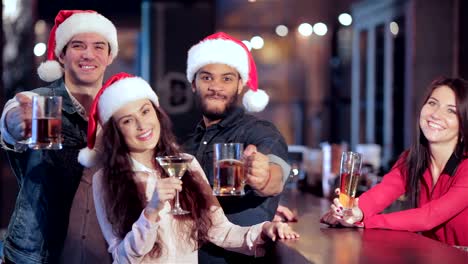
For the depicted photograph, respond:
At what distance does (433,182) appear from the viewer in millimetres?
3785

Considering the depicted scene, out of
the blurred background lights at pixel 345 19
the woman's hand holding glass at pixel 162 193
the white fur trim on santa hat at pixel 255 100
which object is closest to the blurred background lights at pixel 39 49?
the blurred background lights at pixel 345 19

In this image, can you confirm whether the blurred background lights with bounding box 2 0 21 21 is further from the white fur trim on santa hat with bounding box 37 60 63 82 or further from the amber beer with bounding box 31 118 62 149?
the amber beer with bounding box 31 118 62 149

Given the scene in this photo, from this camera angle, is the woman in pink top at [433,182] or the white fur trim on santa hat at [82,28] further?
the white fur trim on santa hat at [82,28]

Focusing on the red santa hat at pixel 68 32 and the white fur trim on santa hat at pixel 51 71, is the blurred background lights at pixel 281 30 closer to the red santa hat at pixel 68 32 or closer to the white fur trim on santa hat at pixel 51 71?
the red santa hat at pixel 68 32

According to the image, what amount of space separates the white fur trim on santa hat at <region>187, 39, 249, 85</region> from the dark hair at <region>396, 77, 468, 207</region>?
A: 2.77 ft

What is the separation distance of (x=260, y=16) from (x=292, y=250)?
907 cm

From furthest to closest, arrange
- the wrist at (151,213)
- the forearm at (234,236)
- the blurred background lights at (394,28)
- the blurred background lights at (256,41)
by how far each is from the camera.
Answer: the blurred background lights at (256,41)
the blurred background lights at (394,28)
the forearm at (234,236)
the wrist at (151,213)

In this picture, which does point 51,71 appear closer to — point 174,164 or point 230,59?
point 230,59

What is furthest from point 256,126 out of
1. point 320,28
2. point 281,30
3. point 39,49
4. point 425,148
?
point 281,30

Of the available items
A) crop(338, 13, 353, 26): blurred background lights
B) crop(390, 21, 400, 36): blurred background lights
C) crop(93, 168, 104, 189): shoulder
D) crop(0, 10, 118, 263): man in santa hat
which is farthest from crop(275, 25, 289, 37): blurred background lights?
crop(93, 168, 104, 189): shoulder

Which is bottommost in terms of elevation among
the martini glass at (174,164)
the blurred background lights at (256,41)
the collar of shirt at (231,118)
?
the martini glass at (174,164)

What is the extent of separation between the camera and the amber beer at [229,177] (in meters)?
3.01

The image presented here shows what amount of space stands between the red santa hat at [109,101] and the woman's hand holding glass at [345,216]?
86 cm

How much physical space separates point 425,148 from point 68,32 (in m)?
1.73
